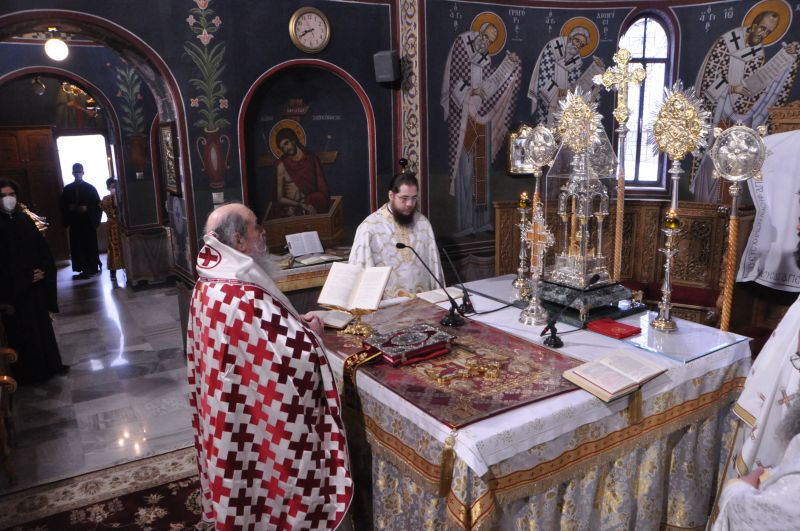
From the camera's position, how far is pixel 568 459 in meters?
2.63

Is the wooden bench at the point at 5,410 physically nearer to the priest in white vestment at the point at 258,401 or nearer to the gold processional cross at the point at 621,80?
the priest in white vestment at the point at 258,401

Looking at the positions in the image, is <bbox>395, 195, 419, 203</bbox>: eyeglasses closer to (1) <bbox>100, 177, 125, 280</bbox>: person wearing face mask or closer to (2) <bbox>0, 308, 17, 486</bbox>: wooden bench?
(2) <bbox>0, 308, 17, 486</bbox>: wooden bench

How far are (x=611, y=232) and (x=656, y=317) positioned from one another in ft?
10.6

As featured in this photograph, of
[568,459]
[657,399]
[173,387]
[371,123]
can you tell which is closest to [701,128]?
[657,399]

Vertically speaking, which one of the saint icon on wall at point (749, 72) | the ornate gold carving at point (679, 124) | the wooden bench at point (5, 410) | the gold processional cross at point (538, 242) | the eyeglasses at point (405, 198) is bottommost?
the wooden bench at point (5, 410)

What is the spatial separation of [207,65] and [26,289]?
2.50m

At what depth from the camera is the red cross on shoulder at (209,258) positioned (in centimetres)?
278

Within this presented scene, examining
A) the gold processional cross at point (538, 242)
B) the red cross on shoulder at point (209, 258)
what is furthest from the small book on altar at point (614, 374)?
the red cross on shoulder at point (209, 258)

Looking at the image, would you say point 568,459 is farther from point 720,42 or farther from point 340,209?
point 720,42

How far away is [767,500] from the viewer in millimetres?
1615

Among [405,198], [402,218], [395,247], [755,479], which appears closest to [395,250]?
[395,247]

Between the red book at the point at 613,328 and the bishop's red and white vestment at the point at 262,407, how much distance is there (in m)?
1.48

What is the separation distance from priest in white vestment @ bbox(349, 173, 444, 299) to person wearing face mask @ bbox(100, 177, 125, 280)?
20.8 feet

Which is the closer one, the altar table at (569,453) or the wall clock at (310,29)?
the altar table at (569,453)
